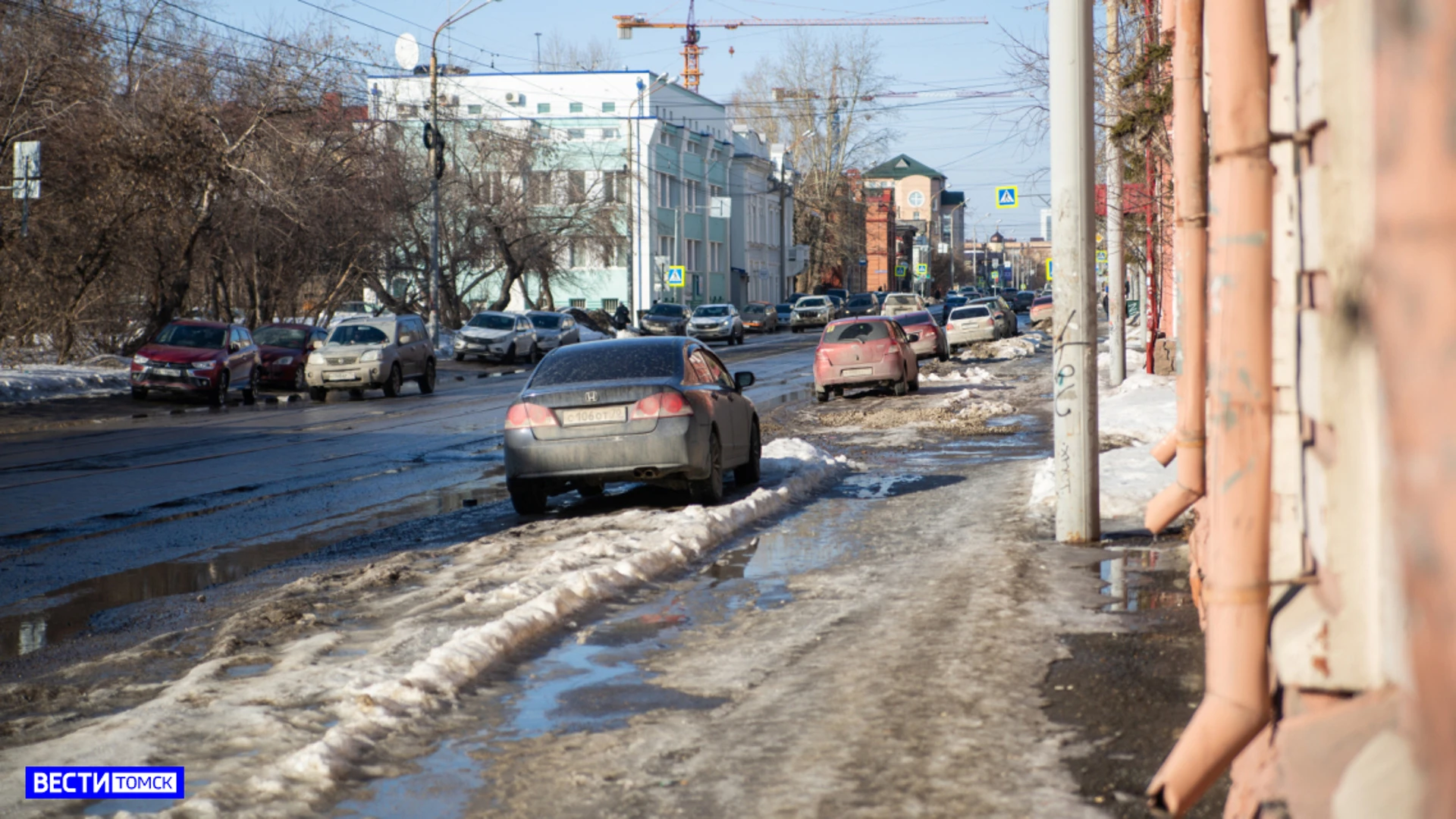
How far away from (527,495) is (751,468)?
2.56 m

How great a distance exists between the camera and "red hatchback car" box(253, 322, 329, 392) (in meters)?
32.7

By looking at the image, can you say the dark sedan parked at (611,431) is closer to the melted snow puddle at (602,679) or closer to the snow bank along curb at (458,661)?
the snow bank along curb at (458,661)

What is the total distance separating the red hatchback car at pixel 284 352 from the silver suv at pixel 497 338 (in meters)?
10.4

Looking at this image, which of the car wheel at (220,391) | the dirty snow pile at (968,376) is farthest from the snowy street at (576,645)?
the dirty snow pile at (968,376)

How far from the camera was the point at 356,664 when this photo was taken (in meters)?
6.12

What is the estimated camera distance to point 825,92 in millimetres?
88000

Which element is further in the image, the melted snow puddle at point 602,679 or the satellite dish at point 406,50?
the satellite dish at point 406,50

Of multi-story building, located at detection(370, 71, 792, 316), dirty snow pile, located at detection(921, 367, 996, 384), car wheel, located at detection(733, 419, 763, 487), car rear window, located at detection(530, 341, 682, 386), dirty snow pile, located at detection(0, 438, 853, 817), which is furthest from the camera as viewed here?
multi-story building, located at detection(370, 71, 792, 316)

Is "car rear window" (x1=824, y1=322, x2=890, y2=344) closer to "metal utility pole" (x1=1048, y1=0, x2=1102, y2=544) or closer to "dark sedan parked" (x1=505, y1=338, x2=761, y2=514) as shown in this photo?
"dark sedan parked" (x1=505, y1=338, x2=761, y2=514)

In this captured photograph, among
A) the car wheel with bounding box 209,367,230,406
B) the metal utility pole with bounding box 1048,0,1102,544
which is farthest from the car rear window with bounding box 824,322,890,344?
the metal utility pole with bounding box 1048,0,1102,544

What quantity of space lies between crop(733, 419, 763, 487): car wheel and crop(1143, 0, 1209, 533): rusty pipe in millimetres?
8584

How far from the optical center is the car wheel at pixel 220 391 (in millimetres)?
28344

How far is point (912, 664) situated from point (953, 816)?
1.89 metres

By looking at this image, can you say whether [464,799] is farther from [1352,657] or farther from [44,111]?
[44,111]
